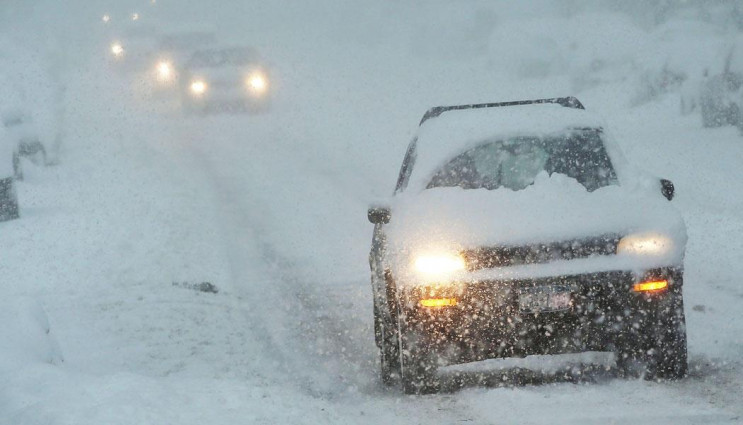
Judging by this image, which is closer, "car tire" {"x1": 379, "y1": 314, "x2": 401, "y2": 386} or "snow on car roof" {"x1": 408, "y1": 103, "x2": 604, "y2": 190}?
"car tire" {"x1": 379, "y1": 314, "x2": 401, "y2": 386}

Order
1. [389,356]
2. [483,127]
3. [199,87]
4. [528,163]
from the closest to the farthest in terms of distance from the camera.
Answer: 1. [389,356]
2. [528,163]
3. [483,127]
4. [199,87]

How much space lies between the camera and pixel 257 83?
2419 centimetres

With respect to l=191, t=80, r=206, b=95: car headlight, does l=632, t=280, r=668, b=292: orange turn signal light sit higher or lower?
lower

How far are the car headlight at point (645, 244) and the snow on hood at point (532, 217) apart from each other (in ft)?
0.11

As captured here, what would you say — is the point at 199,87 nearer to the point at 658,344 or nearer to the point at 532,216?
the point at 532,216

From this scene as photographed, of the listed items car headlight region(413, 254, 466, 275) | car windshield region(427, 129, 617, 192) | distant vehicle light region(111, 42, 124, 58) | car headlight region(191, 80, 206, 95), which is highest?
distant vehicle light region(111, 42, 124, 58)

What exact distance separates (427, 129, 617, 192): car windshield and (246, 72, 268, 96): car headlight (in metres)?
18.0

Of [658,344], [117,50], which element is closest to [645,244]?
[658,344]

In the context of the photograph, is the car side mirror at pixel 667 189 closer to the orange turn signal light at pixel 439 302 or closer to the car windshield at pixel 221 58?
the orange turn signal light at pixel 439 302

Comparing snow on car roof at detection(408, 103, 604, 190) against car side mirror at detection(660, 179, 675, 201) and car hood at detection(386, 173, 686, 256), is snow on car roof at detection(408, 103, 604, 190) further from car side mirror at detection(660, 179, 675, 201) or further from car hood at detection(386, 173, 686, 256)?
car side mirror at detection(660, 179, 675, 201)

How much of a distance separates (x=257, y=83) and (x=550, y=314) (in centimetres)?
1963

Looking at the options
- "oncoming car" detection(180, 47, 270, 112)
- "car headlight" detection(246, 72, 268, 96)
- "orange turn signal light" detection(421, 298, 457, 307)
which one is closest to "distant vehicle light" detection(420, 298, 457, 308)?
"orange turn signal light" detection(421, 298, 457, 307)

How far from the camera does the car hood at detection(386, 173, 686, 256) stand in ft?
17.7

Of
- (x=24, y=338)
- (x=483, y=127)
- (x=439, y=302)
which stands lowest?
(x=24, y=338)
